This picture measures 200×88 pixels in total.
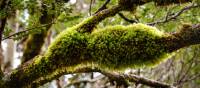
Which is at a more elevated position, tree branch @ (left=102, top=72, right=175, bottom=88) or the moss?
the moss

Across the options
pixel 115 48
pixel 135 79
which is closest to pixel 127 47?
pixel 115 48

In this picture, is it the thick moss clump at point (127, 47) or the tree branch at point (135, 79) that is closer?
the thick moss clump at point (127, 47)

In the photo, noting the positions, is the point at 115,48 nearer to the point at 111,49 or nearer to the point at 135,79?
the point at 111,49

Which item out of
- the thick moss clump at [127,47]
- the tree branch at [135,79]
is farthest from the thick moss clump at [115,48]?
the tree branch at [135,79]

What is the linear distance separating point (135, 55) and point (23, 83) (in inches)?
33.0

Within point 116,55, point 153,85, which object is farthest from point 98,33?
point 153,85

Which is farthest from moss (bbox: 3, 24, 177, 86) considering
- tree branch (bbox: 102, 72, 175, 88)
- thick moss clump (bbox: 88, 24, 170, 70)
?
tree branch (bbox: 102, 72, 175, 88)

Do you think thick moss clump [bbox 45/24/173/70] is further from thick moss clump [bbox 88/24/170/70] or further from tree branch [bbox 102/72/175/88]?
tree branch [bbox 102/72/175/88]

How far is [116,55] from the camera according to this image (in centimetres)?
242

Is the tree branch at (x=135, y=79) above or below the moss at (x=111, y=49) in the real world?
below

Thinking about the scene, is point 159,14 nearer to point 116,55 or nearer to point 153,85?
point 153,85

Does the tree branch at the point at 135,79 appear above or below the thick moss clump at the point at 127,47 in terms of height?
below

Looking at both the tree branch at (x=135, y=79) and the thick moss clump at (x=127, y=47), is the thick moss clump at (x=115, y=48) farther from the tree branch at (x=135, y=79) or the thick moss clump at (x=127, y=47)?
the tree branch at (x=135, y=79)

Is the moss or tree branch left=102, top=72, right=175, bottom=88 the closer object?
the moss
